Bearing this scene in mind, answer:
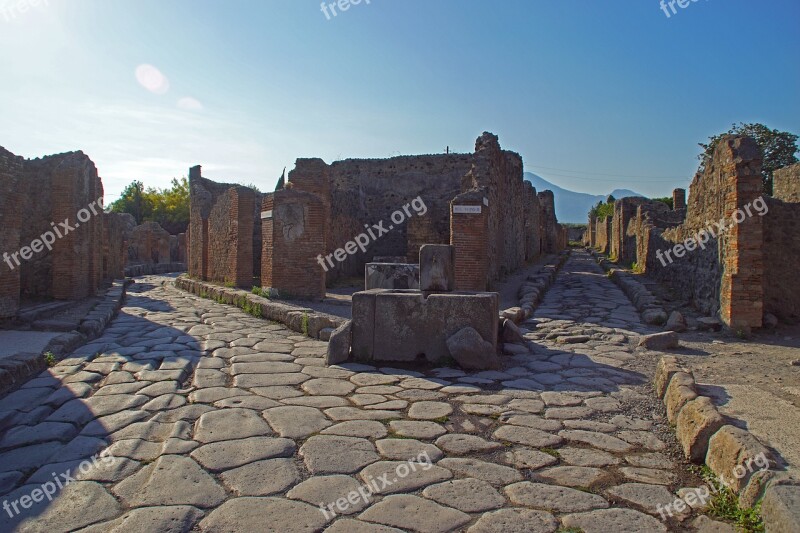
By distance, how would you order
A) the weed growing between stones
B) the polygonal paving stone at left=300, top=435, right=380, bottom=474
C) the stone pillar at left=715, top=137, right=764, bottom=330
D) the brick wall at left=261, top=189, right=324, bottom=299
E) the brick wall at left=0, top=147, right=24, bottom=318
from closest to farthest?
the weed growing between stones, the polygonal paving stone at left=300, top=435, right=380, bottom=474, the stone pillar at left=715, top=137, right=764, bottom=330, the brick wall at left=0, top=147, right=24, bottom=318, the brick wall at left=261, top=189, right=324, bottom=299

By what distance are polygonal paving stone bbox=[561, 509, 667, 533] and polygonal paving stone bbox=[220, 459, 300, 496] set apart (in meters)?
1.37

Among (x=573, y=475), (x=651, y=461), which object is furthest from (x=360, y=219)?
(x=573, y=475)

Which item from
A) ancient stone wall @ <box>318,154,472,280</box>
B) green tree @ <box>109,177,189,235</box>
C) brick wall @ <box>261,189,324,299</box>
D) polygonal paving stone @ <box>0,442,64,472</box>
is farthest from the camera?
green tree @ <box>109,177,189,235</box>

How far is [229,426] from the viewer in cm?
370

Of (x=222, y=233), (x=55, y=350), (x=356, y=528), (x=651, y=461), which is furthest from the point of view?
(x=222, y=233)

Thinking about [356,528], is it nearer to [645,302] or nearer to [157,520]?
[157,520]

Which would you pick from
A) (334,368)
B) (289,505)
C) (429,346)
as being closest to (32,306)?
(334,368)

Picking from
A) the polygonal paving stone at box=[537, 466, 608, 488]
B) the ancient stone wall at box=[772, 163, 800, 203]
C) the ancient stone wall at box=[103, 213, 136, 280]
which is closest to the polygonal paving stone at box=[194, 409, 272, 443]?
the polygonal paving stone at box=[537, 466, 608, 488]

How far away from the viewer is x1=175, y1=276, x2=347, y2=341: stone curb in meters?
7.21

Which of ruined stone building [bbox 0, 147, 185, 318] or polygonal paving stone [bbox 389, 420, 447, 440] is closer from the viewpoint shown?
polygonal paving stone [bbox 389, 420, 447, 440]

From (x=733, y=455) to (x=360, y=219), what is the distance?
1707 centimetres

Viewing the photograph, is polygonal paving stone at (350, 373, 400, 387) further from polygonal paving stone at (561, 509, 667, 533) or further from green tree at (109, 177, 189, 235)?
green tree at (109, 177, 189, 235)

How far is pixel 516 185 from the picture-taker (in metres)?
20.2

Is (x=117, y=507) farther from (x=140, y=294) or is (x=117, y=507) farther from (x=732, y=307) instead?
(x=140, y=294)
